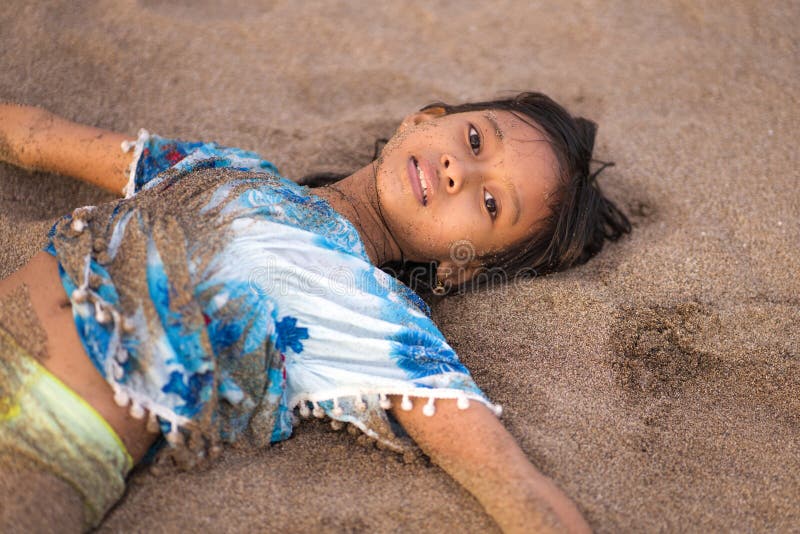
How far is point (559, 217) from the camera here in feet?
7.46

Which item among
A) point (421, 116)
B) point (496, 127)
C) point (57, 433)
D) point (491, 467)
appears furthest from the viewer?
point (421, 116)

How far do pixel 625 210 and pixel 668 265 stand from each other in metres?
0.34

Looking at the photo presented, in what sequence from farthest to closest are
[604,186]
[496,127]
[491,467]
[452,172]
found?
1. [604,186]
2. [496,127]
3. [452,172]
4. [491,467]

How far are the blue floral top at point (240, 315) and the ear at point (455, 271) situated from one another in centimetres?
34

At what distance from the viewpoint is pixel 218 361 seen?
171cm

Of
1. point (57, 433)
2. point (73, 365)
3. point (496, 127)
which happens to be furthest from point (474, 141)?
point (57, 433)

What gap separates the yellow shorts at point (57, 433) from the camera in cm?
152

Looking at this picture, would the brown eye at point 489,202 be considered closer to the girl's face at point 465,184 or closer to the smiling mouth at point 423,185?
the girl's face at point 465,184

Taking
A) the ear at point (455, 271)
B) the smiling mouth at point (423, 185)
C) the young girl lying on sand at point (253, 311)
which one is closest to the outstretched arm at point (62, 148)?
the young girl lying on sand at point (253, 311)

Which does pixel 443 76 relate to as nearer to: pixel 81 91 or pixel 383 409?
pixel 81 91

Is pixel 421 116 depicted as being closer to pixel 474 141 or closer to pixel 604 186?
pixel 474 141

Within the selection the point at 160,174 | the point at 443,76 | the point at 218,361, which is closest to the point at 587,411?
the point at 218,361

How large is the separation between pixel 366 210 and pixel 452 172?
12.5 inches

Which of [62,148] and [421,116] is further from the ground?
[421,116]
